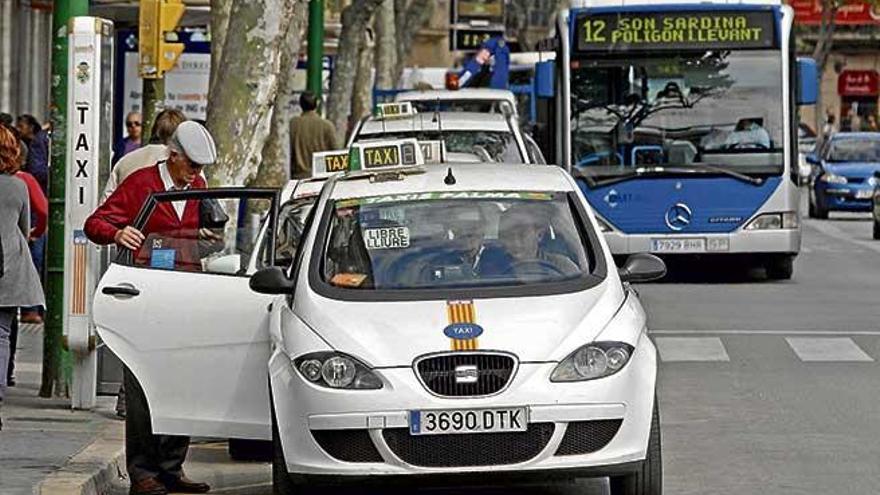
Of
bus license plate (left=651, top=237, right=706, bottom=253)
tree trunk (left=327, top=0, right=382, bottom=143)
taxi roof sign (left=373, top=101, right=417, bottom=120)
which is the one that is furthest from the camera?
tree trunk (left=327, top=0, right=382, bottom=143)

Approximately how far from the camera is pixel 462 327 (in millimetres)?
9625

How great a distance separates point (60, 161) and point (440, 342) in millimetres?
5023

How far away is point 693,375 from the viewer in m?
16.3

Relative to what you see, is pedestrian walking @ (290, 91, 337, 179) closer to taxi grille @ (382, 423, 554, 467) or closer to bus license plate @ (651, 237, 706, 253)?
bus license plate @ (651, 237, 706, 253)

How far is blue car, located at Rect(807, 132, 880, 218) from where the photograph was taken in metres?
43.1

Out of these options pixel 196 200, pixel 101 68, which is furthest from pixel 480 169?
pixel 101 68

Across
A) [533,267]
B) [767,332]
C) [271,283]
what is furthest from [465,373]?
[767,332]

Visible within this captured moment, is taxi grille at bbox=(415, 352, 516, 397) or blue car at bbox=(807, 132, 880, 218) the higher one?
blue car at bbox=(807, 132, 880, 218)

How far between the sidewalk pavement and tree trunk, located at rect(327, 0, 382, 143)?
25486 mm

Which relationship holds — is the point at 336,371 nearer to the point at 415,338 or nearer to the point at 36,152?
the point at 415,338

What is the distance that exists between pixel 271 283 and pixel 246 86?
7.52 meters

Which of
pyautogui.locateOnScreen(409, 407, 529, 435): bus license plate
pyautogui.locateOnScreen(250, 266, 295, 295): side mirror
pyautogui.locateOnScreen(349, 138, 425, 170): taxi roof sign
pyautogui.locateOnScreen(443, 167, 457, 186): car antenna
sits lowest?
pyautogui.locateOnScreen(409, 407, 529, 435): bus license plate

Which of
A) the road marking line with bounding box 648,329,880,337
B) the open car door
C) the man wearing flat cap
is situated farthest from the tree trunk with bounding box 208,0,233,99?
the open car door

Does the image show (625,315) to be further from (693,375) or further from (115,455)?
(693,375)
